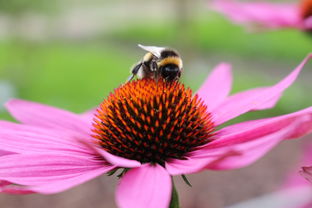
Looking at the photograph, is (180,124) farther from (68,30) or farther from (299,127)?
(68,30)

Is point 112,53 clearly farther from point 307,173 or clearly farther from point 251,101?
point 307,173

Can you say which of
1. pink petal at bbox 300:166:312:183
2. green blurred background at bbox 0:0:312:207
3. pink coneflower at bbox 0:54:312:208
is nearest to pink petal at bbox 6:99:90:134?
pink coneflower at bbox 0:54:312:208

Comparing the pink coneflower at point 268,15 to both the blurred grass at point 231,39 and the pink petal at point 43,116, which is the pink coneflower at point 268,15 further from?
the blurred grass at point 231,39

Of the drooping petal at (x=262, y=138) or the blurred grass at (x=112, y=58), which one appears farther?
the blurred grass at (x=112, y=58)

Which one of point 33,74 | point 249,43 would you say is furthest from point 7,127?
point 249,43

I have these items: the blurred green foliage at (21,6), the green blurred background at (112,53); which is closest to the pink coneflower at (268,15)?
the green blurred background at (112,53)

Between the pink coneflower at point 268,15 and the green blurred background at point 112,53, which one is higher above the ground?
the pink coneflower at point 268,15
